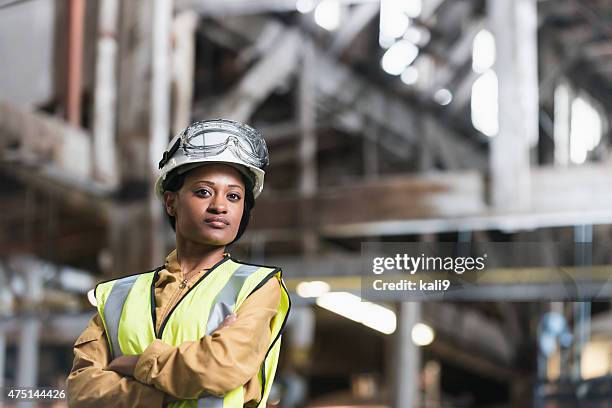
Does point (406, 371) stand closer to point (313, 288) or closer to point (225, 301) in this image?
point (313, 288)

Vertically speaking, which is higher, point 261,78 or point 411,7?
point 411,7

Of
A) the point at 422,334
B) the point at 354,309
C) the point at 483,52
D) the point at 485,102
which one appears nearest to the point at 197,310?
the point at 354,309

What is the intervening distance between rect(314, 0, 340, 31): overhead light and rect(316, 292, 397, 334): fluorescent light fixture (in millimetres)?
1493

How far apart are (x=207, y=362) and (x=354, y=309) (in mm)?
3598

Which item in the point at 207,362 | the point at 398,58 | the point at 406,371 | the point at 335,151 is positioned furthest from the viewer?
the point at 335,151

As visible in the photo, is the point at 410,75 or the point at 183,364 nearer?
the point at 183,364

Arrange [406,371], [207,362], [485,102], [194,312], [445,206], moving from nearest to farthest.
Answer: [207,362] < [194,312] < [445,206] < [485,102] < [406,371]

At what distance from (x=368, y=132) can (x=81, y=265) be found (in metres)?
1.71

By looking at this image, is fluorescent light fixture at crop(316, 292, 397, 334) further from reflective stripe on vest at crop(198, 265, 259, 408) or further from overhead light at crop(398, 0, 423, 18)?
reflective stripe on vest at crop(198, 265, 259, 408)

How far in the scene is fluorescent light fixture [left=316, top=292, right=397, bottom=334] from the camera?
4848 mm

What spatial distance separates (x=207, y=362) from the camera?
173cm

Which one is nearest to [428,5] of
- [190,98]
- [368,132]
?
[368,132]

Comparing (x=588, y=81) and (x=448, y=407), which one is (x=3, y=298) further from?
(x=588, y=81)

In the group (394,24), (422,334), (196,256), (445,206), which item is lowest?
(196,256)
